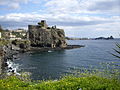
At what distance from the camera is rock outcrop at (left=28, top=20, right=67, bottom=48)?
396ft

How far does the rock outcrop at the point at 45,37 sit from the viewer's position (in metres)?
121

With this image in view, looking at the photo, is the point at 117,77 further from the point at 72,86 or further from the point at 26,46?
the point at 26,46

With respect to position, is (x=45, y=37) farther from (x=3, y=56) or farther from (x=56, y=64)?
(x=56, y=64)

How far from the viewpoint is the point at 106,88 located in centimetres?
906

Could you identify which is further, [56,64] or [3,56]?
[3,56]

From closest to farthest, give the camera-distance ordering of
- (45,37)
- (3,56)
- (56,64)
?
(56,64), (3,56), (45,37)

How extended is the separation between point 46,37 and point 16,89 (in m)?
114

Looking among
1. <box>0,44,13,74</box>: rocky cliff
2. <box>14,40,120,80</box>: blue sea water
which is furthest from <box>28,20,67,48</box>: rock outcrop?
<box>0,44,13,74</box>: rocky cliff

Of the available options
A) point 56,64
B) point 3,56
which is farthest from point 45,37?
point 56,64

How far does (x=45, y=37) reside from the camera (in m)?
124

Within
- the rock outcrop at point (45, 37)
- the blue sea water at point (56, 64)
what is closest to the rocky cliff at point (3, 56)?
the blue sea water at point (56, 64)

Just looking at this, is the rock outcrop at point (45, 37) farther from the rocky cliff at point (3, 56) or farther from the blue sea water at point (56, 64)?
the rocky cliff at point (3, 56)

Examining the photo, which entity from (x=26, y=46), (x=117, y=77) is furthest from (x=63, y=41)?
(x=117, y=77)

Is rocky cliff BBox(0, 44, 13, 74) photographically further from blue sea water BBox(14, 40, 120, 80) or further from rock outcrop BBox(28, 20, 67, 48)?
rock outcrop BBox(28, 20, 67, 48)
